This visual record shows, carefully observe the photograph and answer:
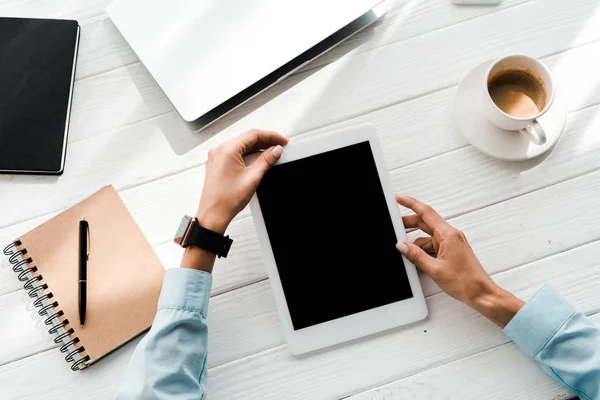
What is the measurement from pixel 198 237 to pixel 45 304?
0.29 meters

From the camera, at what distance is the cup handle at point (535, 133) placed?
809mm

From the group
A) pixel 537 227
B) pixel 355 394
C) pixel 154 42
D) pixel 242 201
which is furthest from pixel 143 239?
pixel 537 227

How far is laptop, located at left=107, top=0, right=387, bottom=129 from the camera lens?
0.88 meters

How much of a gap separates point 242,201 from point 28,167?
15.0 inches

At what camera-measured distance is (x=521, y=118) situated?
798 millimetres

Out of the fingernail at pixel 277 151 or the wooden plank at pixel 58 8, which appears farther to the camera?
the wooden plank at pixel 58 8

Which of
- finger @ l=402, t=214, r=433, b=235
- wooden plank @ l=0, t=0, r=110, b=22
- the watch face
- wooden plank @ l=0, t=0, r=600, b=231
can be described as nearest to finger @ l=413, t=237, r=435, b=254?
finger @ l=402, t=214, r=433, b=235

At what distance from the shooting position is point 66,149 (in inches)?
36.0

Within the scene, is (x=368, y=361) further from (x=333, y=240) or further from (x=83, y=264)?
(x=83, y=264)

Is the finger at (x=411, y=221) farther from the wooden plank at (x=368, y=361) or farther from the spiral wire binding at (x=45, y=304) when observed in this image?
the spiral wire binding at (x=45, y=304)

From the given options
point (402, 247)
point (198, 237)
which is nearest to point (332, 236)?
point (402, 247)

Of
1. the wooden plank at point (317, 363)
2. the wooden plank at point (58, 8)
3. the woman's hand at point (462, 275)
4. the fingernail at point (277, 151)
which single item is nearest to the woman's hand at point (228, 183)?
the fingernail at point (277, 151)

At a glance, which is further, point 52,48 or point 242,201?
point 52,48

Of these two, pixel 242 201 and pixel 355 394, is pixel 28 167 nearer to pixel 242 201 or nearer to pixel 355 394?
pixel 242 201
